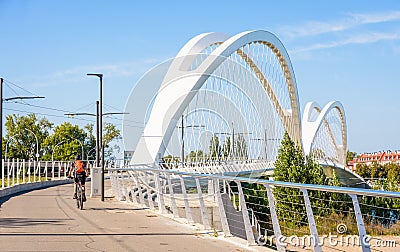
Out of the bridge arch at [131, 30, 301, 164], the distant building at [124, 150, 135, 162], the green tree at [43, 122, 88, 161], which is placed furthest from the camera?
the green tree at [43, 122, 88, 161]

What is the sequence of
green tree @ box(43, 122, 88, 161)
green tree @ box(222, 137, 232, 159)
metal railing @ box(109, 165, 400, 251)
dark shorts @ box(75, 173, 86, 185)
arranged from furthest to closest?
green tree @ box(43, 122, 88, 161) < green tree @ box(222, 137, 232, 159) < dark shorts @ box(75, 173, 86, 185) < metal railing @ box(109, 165, 400, 251)

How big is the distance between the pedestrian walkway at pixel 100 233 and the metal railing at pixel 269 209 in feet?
1.85

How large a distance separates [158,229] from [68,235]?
6.02 ft

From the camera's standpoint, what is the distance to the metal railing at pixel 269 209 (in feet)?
24.0

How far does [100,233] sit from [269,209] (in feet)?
9.75

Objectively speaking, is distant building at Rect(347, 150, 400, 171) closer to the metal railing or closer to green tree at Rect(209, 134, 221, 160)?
green tree at Rect(209, 134, 221, 160)

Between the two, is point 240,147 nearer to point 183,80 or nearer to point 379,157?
point 183,80

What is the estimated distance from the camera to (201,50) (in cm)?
4369

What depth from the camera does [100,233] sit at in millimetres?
10805

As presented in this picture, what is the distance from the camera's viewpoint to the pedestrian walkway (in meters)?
9.16

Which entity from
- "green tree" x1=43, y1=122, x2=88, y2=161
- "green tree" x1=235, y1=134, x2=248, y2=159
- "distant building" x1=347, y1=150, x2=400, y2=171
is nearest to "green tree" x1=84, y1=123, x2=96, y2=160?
"green tree" x1=43, y1=122, x2=88, y2=161

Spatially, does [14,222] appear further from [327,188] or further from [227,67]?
[227,67]

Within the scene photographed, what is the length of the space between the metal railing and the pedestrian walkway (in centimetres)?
56

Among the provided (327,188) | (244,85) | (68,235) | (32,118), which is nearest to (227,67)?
(244,85)
